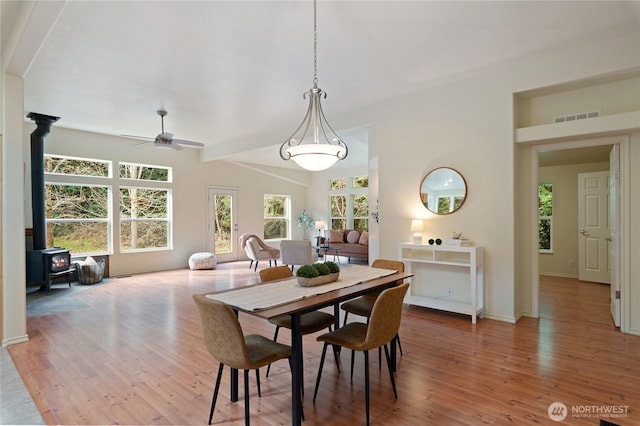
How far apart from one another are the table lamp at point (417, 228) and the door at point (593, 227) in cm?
370

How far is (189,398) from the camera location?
7.92ft

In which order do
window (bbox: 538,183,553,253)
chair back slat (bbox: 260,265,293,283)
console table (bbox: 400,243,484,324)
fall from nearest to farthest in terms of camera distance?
chair back slat (bbox: 260,265,293,283), console table (bbox: 400,243,484,324), window (bbox: 538,183,553,253)

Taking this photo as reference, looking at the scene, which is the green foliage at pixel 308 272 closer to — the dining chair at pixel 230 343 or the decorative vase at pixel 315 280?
the decorative vase at pixel 315 280

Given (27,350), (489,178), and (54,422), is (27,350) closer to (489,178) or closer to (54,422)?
(54,422)

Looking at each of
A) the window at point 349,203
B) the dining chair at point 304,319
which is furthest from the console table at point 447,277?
the window at point 349,203

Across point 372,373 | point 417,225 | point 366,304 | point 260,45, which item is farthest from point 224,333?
point 417,225

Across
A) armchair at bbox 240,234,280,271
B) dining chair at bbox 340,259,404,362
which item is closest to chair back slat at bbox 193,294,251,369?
dining chair at bbox 340,259,404,362

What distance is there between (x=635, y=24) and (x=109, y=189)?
8.42 meters

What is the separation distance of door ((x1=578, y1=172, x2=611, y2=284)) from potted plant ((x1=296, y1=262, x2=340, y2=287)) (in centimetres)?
569

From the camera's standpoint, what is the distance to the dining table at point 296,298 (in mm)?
1933

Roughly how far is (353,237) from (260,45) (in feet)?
22.1

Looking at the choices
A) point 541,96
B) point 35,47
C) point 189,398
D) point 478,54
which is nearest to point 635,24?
point 541,96

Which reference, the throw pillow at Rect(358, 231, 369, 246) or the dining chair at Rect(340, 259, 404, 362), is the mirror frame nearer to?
the dining chair at Rect(340, 259, 404, 362)

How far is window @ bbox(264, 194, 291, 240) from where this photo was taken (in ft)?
34.0
